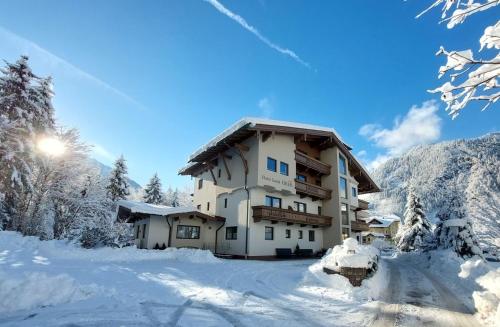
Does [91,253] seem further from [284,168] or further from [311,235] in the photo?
[311,235]

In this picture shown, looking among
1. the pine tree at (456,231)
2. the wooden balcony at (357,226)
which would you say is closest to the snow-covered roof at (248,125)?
the wooden balcony at (357,226)

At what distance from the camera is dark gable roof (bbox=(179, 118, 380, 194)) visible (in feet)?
80.9

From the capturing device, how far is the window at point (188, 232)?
2658cm

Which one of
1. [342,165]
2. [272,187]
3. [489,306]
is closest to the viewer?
[489,306]

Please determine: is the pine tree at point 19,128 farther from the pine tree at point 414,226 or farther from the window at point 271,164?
the pine tree at point 414,226

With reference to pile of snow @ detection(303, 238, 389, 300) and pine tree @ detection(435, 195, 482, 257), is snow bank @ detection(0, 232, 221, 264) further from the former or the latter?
pine tree @ detection(435, 195, 482, 257)

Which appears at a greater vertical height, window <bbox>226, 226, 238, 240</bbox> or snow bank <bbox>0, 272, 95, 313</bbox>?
window <bbox>226, 226, 238, 240</bbox>

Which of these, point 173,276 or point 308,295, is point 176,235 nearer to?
point 173,276

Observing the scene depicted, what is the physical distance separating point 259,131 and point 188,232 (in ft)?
39.3

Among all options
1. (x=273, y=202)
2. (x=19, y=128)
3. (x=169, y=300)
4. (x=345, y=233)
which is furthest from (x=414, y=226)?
(x=19, y=128)

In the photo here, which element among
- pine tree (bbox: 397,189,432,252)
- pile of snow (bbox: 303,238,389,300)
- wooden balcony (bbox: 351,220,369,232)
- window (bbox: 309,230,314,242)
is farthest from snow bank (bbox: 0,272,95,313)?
pine tree (bbox: 397,189,432,252)

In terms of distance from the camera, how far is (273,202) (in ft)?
88.7

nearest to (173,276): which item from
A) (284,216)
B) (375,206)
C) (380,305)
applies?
(380,305)

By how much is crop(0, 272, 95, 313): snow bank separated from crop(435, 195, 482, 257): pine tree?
1065 inches
